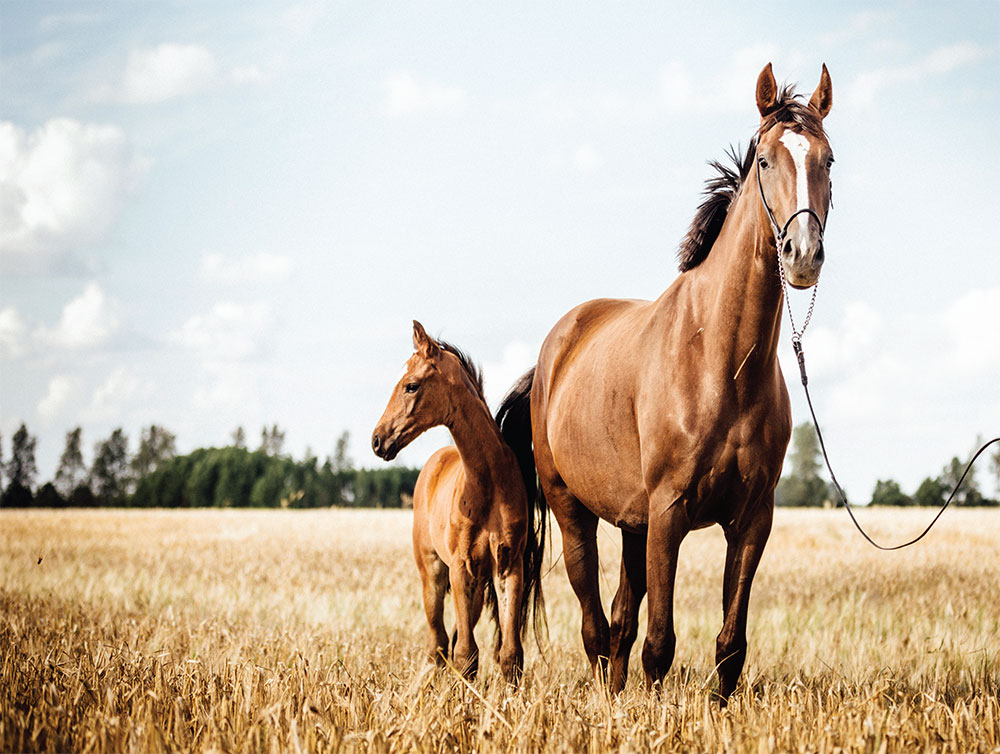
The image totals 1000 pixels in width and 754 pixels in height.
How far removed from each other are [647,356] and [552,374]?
4.81 feet

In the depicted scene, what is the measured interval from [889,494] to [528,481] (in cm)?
3967

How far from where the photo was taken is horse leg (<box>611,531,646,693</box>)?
541cm

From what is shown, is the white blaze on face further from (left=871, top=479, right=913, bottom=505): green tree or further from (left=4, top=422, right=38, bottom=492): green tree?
(left=4, top=422, right=38, bottom=492): green tree

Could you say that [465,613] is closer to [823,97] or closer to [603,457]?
[603,457]

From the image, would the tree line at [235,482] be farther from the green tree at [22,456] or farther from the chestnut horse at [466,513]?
the chestnut horse at [466,513]

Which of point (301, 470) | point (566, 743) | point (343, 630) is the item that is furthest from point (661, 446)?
point (301, 470)

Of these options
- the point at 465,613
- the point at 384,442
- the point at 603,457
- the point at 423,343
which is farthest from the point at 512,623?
the point at 423,343

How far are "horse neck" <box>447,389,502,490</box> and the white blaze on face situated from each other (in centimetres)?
292

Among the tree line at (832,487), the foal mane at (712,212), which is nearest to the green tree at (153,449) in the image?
the tree line at (832,487)

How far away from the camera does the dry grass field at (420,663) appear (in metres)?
3.51

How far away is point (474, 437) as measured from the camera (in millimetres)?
6086

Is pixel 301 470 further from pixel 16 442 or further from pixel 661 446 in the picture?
pixel 661 446

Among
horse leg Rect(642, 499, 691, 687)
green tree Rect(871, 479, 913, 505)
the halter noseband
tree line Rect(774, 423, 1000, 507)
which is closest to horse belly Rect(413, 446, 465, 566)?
horse leg Rect(642, 499, 691, 687)

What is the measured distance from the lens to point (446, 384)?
20.6 feet
